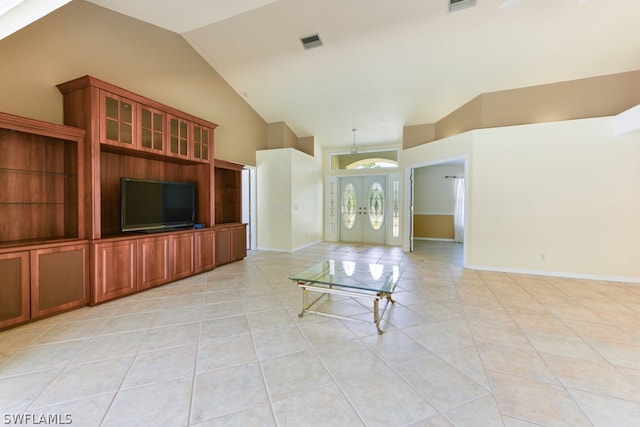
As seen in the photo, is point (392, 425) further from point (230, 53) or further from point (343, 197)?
point (343, 197)

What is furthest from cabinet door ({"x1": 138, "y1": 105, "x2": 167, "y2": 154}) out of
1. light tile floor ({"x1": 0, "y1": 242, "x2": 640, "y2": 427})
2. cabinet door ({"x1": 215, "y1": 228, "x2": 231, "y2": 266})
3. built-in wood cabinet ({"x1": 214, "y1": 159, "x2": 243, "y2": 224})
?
light tile floor ({"x1": 0, "y1": 242, "x2": 640, "y2": 427})

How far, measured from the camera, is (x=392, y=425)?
139 cm

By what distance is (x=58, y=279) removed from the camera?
2738 mm

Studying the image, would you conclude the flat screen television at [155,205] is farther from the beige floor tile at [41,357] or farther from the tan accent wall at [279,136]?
the tan accent wall at [279,136]

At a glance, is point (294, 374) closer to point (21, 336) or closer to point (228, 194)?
point (21, 336)

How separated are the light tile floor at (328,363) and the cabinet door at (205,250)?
980 mm

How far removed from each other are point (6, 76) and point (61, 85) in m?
0.42

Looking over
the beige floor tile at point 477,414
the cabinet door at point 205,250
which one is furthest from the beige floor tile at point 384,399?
the cabinet door at point 205,250

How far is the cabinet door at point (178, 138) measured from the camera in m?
3.88

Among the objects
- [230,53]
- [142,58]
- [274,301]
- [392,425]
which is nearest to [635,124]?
[392,425]

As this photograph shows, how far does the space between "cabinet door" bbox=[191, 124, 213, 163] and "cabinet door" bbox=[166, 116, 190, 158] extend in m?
0.14

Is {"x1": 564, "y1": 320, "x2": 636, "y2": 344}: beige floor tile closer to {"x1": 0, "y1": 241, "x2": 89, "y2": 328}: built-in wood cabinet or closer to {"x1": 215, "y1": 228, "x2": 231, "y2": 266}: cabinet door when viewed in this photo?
{"x1": 215, "y1": 228, "x2": 231, "y2": 266}: cabinet door

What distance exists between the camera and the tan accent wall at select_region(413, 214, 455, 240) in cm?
819

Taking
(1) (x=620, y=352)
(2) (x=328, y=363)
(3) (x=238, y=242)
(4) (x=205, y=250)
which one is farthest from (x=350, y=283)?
(3) (x=238, y=242)
